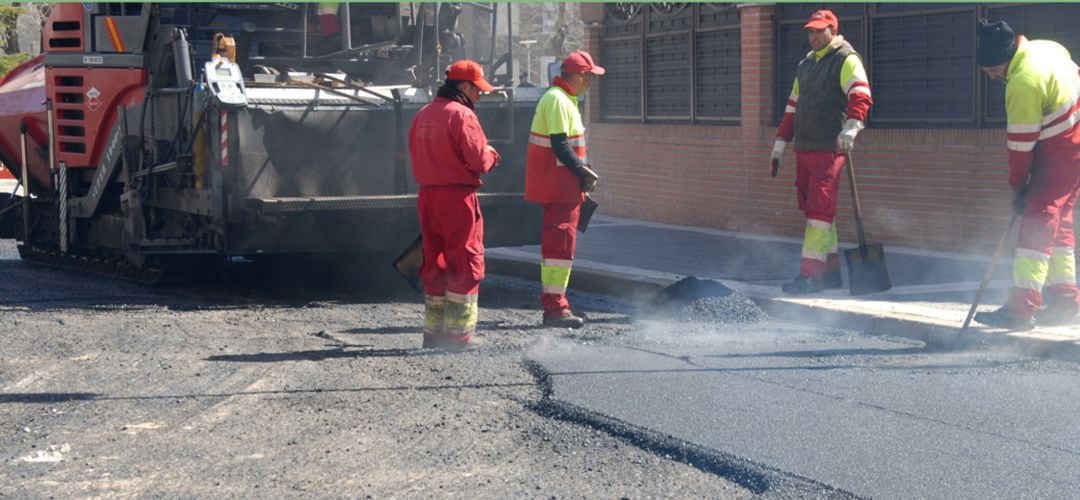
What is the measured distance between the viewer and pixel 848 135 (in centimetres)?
922

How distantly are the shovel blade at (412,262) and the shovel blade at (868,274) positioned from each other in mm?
2807

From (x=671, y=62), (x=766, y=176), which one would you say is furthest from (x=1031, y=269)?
(x=671, y=62)

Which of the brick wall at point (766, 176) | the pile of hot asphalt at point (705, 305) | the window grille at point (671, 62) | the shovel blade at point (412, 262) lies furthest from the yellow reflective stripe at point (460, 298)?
the window grille at point (671, 62)

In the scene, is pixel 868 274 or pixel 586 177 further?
pixel 868 274

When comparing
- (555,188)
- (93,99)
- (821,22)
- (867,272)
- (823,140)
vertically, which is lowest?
(867,272)

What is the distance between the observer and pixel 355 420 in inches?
251

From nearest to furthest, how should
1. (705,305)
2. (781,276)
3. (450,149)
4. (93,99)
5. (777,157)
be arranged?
(450,149) → (705,305) → (777,157) → (781,276) → (93,99)

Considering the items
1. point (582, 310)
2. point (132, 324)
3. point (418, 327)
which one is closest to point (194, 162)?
point (132, 324)

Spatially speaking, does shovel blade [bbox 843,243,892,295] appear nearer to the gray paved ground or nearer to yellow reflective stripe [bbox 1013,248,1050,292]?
the gray paved ground

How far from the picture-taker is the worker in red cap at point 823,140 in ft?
31.6

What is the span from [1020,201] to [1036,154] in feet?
0.90

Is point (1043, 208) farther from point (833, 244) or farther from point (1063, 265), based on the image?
point (833, 244)

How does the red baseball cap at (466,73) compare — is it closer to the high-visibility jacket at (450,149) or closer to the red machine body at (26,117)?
the high-visibility jacket at (450,149)

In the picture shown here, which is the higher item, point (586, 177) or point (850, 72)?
point (850, 72)
